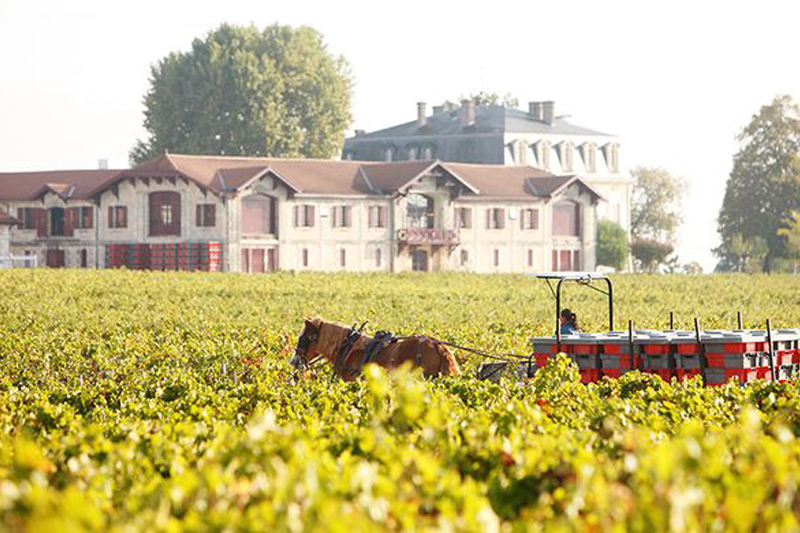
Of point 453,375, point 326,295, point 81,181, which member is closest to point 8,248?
point 81,181

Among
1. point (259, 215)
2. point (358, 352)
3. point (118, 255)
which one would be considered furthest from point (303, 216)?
point (358, 352)

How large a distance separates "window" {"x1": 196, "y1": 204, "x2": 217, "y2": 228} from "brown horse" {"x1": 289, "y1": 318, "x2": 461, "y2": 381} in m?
59.8

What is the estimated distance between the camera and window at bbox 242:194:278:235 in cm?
8575

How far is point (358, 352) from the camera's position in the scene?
24203 millimetres

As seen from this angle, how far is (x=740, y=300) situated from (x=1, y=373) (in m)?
42.2

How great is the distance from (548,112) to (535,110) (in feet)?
3.78

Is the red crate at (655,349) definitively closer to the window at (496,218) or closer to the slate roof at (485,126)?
the window at (496,218)

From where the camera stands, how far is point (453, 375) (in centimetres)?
2267

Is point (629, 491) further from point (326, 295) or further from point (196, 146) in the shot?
point (196, 146)

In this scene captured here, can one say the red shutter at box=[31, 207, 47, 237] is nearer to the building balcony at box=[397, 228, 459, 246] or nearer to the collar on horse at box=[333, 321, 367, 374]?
the building balcony at box=[397, 228, 459, 246]

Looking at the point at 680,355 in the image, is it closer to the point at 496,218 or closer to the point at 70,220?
the point at 70,220

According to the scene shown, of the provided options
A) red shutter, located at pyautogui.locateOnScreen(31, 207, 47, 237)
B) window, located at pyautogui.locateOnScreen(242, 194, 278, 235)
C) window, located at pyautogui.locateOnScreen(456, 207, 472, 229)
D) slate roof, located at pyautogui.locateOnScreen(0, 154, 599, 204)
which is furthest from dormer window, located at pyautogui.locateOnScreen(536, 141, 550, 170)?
red shutter, located at pyautogui.locateOnScreen(31, 207, 47, 237)

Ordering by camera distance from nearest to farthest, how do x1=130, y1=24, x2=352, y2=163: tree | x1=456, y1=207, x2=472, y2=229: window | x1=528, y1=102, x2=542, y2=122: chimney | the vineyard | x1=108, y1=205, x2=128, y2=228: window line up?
the vineyard, x1=108, y1=205, x2=128, y2=228: window, x1=456, y1=207, x2=472, y2=229: window, x1=130, y1=24, x2=352, y2=163: tree, x1=528, y1=102, x2=542, y2=122: chimney

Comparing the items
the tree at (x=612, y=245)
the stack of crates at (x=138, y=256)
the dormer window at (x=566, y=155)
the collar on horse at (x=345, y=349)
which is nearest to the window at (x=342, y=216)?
the stack of crates at (x=138, y=256)
